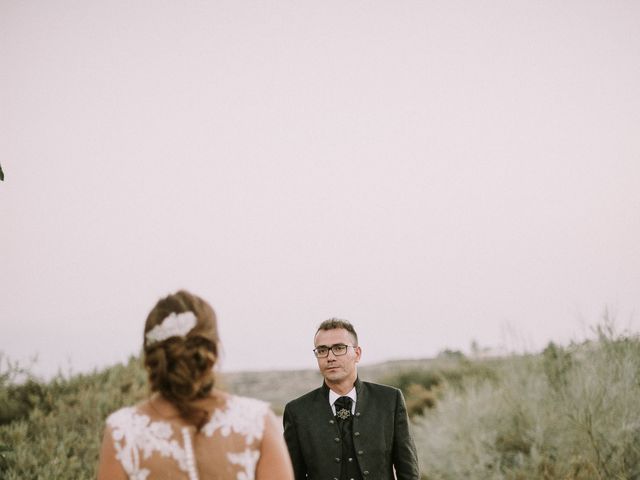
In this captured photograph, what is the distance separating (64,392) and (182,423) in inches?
312

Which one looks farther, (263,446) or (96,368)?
(96,368)

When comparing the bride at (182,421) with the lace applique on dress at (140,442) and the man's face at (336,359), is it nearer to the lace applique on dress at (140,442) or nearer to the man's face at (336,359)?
the lace applique on dress at (140,442)

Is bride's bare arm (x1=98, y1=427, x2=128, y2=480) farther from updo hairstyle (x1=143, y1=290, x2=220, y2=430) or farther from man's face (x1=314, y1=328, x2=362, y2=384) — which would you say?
man's face (x1=314, y1=328, x2=362, y2=384)

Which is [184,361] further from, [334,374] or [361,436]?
[361,436]

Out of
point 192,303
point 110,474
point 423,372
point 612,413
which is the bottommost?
point 423,372

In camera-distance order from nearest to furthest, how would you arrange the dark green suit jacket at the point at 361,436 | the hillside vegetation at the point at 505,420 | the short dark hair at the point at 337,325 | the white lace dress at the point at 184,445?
the white lace dress at the point at 184,445, the dark green suit jacket at the point at 361,436, the short dark hair at the point at 337,325, the hillside vegetation at the point at 505,420

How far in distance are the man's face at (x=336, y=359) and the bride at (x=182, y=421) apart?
149cm

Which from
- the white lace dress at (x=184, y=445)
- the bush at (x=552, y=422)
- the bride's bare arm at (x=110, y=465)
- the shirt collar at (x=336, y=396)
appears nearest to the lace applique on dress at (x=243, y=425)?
the white lace dress at (x=184, y=445)

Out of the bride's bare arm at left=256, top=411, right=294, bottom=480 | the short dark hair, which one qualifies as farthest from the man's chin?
the bride's bare arm at left=256, top=411, right=294, bottom=480

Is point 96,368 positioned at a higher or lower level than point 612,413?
higher

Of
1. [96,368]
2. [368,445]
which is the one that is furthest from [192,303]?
[96,368]

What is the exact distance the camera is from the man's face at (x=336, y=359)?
12.5 ft

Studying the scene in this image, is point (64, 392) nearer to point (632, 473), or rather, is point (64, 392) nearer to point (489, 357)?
point (632, 473)

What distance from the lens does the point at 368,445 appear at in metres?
3.68
